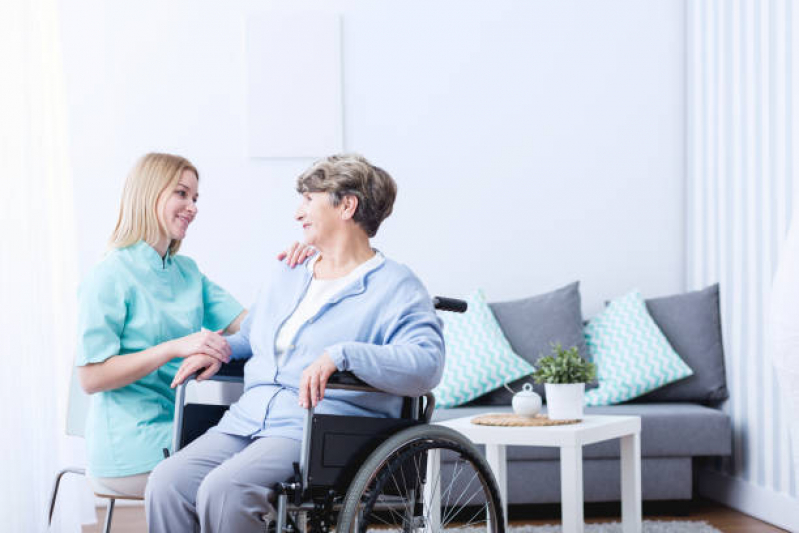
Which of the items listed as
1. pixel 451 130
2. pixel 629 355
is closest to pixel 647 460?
pixel 629 355

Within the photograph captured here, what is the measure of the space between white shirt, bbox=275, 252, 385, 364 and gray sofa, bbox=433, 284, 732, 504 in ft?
4.35

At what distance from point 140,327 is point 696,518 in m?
2.16

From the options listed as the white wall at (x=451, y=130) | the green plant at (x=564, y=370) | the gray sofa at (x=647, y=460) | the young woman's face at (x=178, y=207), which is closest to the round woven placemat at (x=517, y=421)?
the green plant at (x=564, y=370)

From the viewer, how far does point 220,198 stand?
3760 millimetres

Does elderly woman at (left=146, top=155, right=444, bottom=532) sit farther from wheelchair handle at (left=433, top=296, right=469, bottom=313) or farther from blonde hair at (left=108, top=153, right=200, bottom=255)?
blonde hair at (left=108, top=153, right=200, bottom=255)

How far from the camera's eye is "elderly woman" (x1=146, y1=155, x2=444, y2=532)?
1.68m

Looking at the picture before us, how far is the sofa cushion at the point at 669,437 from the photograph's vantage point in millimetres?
3195

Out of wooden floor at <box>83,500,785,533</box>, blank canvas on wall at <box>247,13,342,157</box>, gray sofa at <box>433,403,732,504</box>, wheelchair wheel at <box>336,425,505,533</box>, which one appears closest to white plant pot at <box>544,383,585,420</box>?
gray sofa at <box>433,403,732,504</box>

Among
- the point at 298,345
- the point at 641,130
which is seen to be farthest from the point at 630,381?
the point at 298,345

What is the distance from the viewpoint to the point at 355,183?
1.98m

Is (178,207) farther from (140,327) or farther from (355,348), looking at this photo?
(355,348)

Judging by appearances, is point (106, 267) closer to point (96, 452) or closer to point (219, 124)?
point (96, 452)

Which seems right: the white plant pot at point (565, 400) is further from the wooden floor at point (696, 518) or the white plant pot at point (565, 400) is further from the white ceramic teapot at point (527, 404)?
the wooden floor at point (696, 518)

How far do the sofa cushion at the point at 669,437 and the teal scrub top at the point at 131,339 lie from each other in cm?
133
